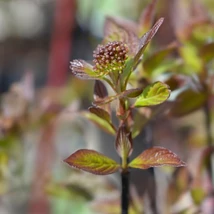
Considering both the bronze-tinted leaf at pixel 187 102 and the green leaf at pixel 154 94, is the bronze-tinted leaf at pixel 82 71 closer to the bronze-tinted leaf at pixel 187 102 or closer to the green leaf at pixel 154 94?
the green leaf at pixel 154 94

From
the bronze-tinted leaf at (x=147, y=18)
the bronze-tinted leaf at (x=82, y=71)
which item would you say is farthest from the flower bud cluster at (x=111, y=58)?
the bronze-tinted leaf at (x=147, y=18)

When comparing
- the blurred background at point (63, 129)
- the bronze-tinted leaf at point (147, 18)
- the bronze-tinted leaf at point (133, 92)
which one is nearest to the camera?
the bronze-tinted leaf at point (133, 92)

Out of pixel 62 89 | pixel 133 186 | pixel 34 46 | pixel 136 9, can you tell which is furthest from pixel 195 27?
pixel 34 46

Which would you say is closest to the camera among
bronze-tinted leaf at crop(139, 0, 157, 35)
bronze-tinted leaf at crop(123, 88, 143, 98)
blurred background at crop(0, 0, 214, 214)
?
bronze-tinted leaf at crop(123, 88, 143, 98)

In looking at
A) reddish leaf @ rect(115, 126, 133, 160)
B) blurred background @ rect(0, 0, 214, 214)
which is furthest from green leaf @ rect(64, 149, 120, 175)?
blurred background @ rect(0, 0, 214, 214)

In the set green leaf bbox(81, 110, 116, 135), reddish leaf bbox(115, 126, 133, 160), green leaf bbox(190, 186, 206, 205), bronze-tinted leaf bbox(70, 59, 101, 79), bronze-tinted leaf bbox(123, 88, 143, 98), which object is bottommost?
green leaf bbox(190, 186, 206, 205)

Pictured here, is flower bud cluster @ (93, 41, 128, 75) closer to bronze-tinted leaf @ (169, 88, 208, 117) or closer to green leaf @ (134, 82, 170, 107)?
green leaf @ (134, 82, 170, 107)
